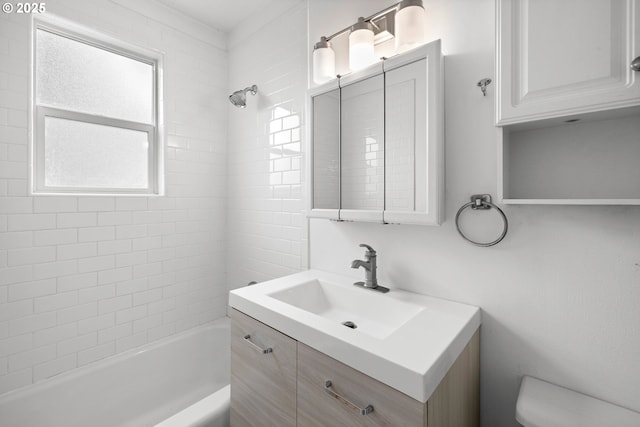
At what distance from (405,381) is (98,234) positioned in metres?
1.92

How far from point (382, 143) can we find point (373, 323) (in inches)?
32.2

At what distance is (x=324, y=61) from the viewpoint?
59.2 inches

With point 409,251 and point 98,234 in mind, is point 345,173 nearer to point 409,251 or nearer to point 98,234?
point 409,251

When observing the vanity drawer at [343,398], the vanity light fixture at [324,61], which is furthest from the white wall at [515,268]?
the vanity drawer at [343,398]

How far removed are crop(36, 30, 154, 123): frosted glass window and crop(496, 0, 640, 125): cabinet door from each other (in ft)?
Result: 7.16

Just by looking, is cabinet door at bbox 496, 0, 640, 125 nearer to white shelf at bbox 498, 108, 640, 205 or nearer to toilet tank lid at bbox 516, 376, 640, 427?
white shelf at bbox 498, 108, 640, 205

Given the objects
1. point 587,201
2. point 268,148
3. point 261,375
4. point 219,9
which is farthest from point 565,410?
point 219,9

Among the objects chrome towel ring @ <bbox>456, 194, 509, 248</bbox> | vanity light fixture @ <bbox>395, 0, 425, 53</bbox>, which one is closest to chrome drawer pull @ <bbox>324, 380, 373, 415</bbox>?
chrome towel ring @ <bbox>456, 194, 509, 248</bbox>

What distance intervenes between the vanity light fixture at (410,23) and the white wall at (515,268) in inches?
3.4

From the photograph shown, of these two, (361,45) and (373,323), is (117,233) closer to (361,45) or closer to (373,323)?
(373,323)

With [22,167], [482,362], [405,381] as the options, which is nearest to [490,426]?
[482,362]

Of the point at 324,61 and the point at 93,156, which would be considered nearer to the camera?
the point at 324,61

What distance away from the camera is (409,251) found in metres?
1.33

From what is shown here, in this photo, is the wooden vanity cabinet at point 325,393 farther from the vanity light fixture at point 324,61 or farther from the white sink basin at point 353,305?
the vanity light fixture at point 324,61
